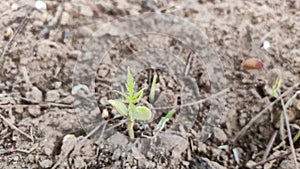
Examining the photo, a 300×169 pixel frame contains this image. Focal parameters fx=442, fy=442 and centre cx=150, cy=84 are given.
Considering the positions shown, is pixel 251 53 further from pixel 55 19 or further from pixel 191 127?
pixel 55 19

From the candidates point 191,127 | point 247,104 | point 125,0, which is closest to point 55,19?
point 125,0

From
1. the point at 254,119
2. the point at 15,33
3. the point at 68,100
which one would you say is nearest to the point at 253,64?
the point at 254,119

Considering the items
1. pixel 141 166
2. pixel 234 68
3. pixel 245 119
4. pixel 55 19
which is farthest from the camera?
pixel 55 19

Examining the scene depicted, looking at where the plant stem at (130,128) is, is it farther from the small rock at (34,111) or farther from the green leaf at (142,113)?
the small rock at (34,111)

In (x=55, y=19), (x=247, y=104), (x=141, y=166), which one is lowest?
(x=141, y=166)

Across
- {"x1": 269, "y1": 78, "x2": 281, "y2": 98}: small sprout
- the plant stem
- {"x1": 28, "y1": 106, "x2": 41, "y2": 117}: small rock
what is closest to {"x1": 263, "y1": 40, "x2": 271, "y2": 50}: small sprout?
{"x1": 269, "y1": 78, "x2": 281, "y2": 98}: small sprout

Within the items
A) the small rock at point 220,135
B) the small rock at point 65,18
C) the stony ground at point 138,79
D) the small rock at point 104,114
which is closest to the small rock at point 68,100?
the stony ground at point 138,79

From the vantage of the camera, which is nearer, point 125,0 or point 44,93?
point 44,93
